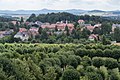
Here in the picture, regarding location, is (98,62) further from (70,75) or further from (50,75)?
(50,75)

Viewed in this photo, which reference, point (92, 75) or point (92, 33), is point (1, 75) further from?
point (92, 33)

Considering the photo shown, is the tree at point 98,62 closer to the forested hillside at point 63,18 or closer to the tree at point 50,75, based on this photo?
the tree at point 50,75

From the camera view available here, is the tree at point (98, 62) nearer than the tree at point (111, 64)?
No

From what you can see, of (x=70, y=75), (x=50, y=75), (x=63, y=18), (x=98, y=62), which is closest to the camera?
(x=70, y=75)

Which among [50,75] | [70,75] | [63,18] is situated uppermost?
[70,75]

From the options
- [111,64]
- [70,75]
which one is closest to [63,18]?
[111,64]

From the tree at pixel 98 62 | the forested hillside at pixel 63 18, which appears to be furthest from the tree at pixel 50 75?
the forested hillside at pixel 63 18


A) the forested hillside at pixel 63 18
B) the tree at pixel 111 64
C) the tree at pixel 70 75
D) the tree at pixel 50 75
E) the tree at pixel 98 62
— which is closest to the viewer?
the tree at pixel 70 75

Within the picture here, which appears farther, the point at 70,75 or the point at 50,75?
the point at 50,75

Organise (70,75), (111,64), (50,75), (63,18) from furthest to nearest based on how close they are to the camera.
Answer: (63,18) → (111,64) → (50,75) → (70,75)

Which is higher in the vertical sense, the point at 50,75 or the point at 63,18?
the point at 50,75

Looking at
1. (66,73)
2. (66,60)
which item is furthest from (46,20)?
(66,73)

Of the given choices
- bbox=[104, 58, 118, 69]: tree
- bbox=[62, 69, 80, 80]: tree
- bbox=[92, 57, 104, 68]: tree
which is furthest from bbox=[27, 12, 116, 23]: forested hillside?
bbox=[62, 69, 80, 80]: tree
